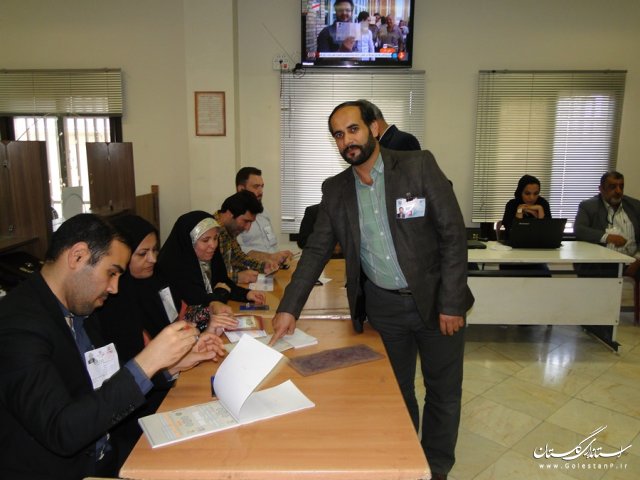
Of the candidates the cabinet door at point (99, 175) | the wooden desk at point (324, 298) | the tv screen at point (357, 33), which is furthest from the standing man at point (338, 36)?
the wooden desk at point (324, 298)

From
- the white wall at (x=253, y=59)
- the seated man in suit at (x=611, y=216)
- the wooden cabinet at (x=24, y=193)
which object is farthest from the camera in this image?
the white wall at (x=253, y=59)

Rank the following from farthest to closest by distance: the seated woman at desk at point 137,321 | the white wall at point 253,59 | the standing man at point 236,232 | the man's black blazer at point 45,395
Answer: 1. the white wall at point 253,59
2. the standing man at point 236,232
3. the seated woman at desk at point 137,321
4. the man's black blazer at point 45,395

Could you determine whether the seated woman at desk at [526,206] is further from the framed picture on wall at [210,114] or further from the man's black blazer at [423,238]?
the framed picture on wall at [210,114]

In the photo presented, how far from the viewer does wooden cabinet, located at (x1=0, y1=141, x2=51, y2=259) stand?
2816 millimetres

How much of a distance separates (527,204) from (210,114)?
3.12 metres

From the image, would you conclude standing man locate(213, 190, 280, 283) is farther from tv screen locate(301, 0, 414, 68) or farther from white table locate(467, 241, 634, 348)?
tv screen locate(301, 0, 414, 68)

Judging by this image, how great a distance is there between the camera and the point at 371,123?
192 cm

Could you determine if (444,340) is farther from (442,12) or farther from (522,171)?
(442,12)

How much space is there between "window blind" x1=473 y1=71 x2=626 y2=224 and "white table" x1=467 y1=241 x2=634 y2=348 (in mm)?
1668

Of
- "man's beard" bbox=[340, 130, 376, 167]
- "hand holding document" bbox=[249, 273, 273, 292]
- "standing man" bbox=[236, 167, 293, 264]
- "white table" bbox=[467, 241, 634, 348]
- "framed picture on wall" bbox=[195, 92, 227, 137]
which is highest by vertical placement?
"framed picture on wall" bbox=[195, 92, 227, 137]

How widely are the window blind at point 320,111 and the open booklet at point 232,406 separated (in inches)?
155

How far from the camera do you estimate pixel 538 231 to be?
146 inches

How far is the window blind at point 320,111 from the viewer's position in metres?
5.00

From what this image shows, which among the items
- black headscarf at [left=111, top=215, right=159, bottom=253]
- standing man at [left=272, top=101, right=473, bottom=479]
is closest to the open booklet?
standing man at [left=272, top=101, right=473, bottom=479]
